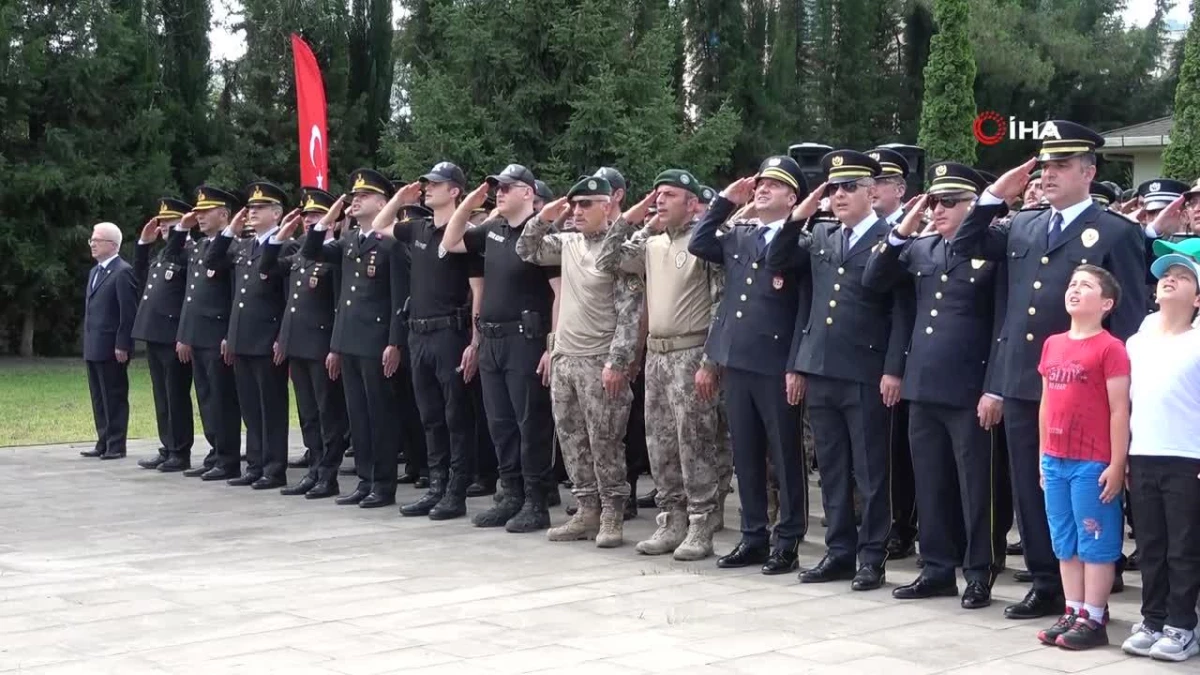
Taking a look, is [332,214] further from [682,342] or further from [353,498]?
[682,342]

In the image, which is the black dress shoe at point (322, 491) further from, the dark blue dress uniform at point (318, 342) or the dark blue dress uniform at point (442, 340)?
the dark blue dress uniform at point (442, 340)

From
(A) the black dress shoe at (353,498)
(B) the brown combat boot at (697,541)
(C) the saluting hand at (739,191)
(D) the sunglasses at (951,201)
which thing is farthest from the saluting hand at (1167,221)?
(A) the black dress shoe at (353,498)

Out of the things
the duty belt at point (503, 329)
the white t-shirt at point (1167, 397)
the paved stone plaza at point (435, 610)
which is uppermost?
the duty belt at point (503, 329)

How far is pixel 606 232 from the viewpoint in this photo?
8.22 metres

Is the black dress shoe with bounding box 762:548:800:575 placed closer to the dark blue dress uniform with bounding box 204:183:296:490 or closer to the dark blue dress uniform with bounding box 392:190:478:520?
the dark blue dress uniform with bounding box 392:190:478:520

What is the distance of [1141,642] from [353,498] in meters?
5.61

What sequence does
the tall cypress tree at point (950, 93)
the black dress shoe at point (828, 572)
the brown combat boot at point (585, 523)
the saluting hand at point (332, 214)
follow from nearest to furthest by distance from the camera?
the black dress shoe at point (828, 572)
the brown combat boot at point (585, 523)
the saluting hand at point (332, 214)
the tall cypress tree at point (950, 93)

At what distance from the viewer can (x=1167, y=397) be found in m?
5.64

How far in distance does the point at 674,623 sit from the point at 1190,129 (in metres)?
15.1

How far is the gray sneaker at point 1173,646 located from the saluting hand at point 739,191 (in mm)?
3000

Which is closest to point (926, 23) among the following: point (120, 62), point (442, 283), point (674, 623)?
point (120, 62)

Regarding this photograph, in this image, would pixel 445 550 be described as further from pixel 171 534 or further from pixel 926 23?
pixel 926 23

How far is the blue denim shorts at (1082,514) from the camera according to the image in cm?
581

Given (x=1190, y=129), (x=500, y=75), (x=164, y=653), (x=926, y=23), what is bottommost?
(x=164, y=653)
